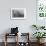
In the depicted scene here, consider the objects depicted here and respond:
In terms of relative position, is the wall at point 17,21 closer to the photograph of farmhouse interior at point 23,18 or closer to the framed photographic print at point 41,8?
the photograph of farmhouse interior at point 23,18

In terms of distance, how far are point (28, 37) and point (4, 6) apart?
1589 millimetres

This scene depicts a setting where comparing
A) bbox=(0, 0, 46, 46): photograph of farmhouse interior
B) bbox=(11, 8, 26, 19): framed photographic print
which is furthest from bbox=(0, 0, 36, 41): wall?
bbox=(11, 8, 26, 19): framed photographic print

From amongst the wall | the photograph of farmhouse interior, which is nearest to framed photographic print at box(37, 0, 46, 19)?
the photograph of farmhouse interior

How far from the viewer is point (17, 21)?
6281 millimetres

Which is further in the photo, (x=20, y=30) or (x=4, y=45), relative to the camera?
(x=20, y=30)

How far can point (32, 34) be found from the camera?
249 inches

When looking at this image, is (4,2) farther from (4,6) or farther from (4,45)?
(4,45)

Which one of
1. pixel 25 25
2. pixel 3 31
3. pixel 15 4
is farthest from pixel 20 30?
pixel 15 4

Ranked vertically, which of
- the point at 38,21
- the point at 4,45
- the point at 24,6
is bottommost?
the point at 4,45

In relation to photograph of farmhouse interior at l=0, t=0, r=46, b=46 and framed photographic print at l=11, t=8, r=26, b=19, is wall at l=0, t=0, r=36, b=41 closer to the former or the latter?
photograph of farmhouse interior at l=0, t=0, r=46, b=46

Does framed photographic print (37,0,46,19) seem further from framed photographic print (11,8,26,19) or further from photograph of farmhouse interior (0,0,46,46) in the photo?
framed photographic print (11,8,26,19)

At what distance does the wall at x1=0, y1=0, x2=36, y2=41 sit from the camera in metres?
6.23

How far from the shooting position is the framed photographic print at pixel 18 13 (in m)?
6.20

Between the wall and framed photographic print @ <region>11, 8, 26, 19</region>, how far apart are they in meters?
0.13
